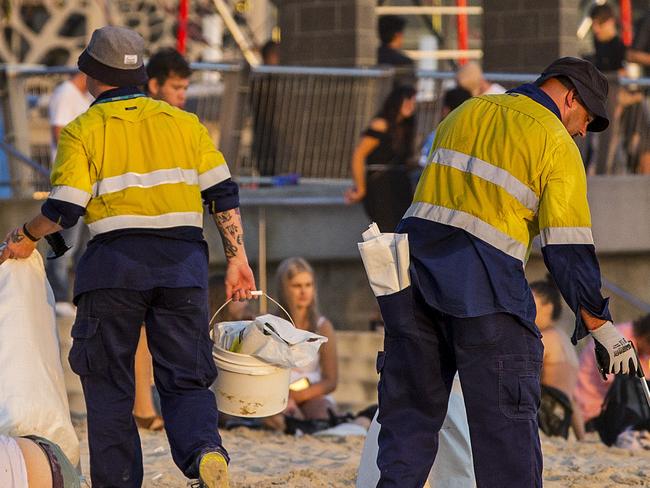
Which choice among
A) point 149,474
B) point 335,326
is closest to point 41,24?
point 335,326

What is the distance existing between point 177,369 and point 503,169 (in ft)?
5.25

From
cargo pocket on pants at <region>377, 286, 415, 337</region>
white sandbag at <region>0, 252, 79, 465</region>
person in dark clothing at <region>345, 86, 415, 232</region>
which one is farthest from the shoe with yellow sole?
person in dark clothing at <region>345, 86, 415, 232</region>

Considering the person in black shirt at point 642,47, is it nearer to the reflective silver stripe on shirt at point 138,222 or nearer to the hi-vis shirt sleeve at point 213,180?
the hi-vis shirt sleeve at point 213,180

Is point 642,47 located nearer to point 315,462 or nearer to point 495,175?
point 315,462

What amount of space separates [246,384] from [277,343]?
22cm

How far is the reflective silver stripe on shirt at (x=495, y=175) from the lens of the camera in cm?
511

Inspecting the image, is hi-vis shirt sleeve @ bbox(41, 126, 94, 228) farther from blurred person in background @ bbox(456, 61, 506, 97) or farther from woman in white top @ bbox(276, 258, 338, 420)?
blurred person in background @ bbox(456, 61, 506, 97)

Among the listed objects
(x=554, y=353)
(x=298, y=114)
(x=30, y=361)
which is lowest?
(x=554, y=353)

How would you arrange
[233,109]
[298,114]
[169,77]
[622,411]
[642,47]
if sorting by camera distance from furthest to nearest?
1. [642,47]
2. [298,114]
3. [233,109]
4. [622,411]
5. [169,77]

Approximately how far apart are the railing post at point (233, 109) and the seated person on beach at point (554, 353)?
3.54 metres

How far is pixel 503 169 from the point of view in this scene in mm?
5117

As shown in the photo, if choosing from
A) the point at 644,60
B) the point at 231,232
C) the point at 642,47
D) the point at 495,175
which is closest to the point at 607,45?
the point at 644,60

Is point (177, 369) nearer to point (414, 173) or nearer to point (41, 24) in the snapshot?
point (414, 173)

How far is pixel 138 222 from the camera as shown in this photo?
5.90 meters
